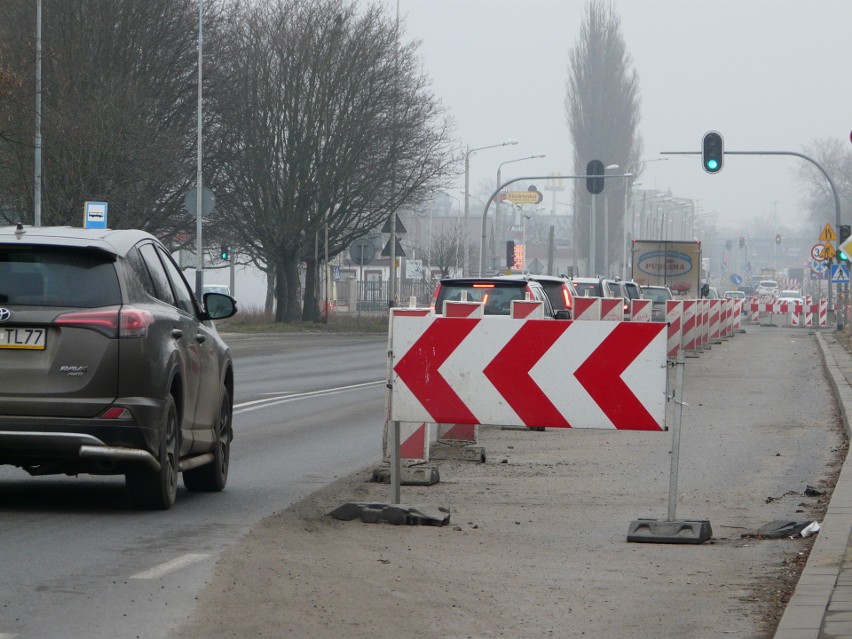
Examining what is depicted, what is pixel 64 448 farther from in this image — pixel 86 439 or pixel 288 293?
pixel 288 293

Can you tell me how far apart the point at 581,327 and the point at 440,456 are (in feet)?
13.2

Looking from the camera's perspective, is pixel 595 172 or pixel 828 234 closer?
pixel 828 234

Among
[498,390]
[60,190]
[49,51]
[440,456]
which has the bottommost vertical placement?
[440,456]

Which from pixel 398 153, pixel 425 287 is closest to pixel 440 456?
pixel 398 153

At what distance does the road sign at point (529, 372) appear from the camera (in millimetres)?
9250

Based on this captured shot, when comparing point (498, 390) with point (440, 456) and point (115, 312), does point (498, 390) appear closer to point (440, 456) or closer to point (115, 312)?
point (115, 312)

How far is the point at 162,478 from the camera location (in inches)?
380

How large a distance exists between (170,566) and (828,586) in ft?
10.1

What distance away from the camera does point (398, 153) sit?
51.1 metres

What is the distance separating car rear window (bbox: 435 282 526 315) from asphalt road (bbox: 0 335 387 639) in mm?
2435

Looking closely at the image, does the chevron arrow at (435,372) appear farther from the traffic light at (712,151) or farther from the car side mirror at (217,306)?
the traffic light at (712,151)

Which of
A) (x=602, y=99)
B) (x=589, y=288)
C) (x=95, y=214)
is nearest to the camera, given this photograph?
(x=95, y=214)

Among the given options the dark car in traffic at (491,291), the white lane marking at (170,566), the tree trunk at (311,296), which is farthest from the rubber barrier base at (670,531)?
the tree trunk at (311,296)

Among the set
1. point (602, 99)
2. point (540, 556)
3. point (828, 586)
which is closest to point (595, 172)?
point (540, 556)
